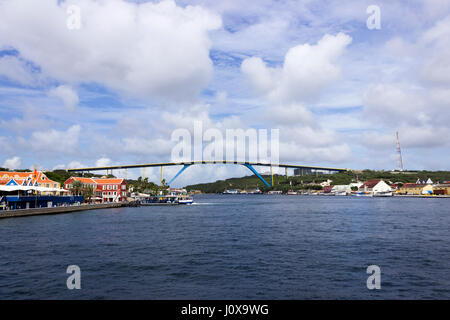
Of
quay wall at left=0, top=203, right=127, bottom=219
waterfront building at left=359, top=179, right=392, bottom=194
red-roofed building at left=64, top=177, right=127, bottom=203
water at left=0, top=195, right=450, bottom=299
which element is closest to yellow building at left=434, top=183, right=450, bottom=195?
waterfront building at left=359, top=179, right=392, bottom=194

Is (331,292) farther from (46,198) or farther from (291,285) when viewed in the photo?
(46,198)

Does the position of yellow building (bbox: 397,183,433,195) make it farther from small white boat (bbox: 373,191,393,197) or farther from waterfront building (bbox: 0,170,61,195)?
waterfront building (bbox: 0,170,61,195)

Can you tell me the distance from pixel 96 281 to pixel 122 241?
1030 cm

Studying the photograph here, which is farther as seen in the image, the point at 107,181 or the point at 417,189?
the point at 417,189

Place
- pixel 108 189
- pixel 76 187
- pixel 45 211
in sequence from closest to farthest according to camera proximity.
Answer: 1. pixel 45 211
2. pixel 76 187
3. pixel 108 189

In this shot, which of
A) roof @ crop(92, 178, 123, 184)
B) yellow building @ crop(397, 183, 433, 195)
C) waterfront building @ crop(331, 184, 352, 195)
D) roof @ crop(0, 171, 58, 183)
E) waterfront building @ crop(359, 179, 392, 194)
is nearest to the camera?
roof @ crop(0, 171, 58, 183)

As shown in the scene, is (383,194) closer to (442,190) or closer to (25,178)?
(442,190)

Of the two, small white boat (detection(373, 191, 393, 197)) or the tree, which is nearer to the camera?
the tree

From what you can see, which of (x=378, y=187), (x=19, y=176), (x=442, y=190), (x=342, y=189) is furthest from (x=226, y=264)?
(x=342, y=189)

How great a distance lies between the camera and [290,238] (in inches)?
957

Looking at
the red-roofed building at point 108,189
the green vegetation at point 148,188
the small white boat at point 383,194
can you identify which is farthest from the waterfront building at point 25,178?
the small white boat at point 383,194

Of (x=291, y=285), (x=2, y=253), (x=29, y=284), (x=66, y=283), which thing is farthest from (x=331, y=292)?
(x=2, y=253)

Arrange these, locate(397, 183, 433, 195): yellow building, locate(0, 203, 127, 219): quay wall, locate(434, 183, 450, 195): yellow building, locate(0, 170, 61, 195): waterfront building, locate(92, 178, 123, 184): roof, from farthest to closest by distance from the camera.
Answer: locate(397, 183, 433, 195): yellow building < locate(434, 183, 450, 195): yellow building < locate(92, 178, 123, 184): roof < locate(0, 170, 61, 195): waterfront building < locate(0, 203, 127, 219): quay wall
